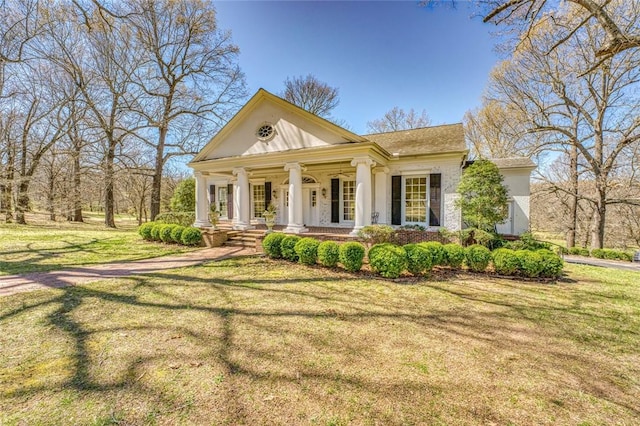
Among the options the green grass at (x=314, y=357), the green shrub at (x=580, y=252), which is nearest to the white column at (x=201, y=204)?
the green grass at (x=314, y=357)

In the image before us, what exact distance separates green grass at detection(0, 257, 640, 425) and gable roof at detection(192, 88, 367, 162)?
599 centimetres

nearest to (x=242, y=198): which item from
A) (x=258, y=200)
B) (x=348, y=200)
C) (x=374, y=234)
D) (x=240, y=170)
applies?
(x=240, y=170)

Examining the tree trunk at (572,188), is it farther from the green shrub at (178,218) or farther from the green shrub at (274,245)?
the green shrub at (178,218)

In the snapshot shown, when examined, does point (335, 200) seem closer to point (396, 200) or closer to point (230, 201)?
point (396, 200)

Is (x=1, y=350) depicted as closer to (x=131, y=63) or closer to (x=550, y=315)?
(x=550, y=315)

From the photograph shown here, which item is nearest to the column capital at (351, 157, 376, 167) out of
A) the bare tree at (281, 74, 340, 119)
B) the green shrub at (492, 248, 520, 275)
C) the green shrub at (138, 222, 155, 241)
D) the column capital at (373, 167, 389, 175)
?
the column capital at (373, 167, 389, 175)

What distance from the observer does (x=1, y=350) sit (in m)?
3.38

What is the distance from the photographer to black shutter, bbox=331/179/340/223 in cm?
1250

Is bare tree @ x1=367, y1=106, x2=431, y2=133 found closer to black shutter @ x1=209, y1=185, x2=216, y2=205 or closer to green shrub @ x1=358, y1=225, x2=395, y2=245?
black shutter @ x1=209, y1=185, x2=216, y2=205

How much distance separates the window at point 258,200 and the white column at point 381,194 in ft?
20.4

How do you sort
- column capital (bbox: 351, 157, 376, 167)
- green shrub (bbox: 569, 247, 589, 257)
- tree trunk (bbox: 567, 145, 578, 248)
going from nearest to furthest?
column capital (bbox: 351, 157, 376, 167), green shrub (bbox: 569, 247, 589, 257), tree trunk (bbox: 567, 145, 578, 248)

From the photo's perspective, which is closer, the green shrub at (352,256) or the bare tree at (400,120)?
the green shrub at (352,256)

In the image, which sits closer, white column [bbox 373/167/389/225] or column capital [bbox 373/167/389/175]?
column capital [bbox 373/167/389/175]

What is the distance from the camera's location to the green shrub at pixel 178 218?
44.5ft
